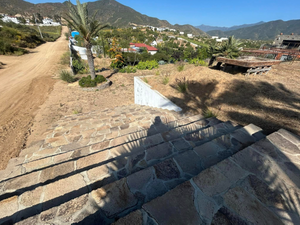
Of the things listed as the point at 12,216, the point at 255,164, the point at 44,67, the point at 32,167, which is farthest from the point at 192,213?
the point at 44,67

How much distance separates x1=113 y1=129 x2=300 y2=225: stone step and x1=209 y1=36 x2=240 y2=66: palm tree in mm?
6183

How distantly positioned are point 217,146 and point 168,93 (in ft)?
13.8

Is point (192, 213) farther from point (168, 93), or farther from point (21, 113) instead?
point (21, 113)

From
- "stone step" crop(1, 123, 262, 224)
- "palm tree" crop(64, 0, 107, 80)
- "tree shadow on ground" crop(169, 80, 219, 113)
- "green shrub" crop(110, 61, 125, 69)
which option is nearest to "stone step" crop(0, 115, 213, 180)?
"stone step" crop(1, 123, 262, 224)

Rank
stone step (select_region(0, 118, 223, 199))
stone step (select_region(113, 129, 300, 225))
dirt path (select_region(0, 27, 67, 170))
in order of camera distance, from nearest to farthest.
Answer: stone step (select_region(113, 129, 300, 225)), stone step (select_region(0, 118, 223, 199)), dirt path (select_region(0, 27, 67, 170))

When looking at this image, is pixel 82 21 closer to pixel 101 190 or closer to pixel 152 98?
pixel 152 98

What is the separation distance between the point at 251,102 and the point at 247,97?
347mm

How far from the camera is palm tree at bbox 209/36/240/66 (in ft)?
20.9

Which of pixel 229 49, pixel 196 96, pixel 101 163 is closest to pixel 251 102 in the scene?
pixel 196 96

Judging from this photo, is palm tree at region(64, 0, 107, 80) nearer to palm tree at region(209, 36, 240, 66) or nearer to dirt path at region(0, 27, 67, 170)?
dirt path at region(0, 27, 67, 170)

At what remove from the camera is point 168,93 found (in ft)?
20.1

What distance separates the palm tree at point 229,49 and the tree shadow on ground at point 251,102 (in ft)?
6.08

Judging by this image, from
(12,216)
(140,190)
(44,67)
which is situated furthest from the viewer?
(44,67)

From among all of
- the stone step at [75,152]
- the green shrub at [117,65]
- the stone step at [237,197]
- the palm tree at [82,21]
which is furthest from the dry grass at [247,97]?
the green shrub at [117,65]
